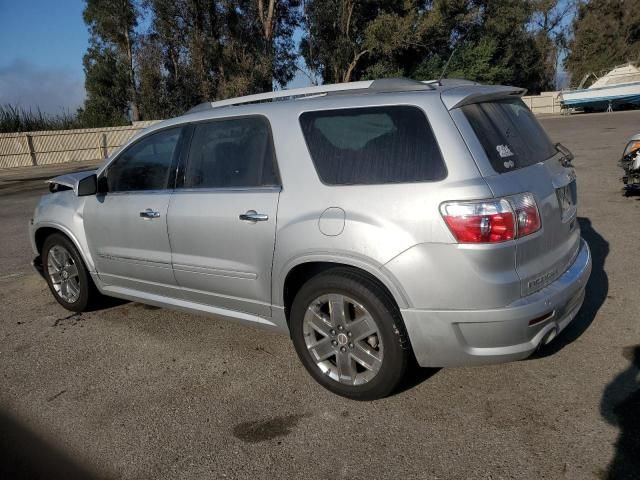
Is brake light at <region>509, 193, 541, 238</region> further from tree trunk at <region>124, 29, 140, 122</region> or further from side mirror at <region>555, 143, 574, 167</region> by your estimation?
tree trunk at <region>124, 29, 140, 122</region>

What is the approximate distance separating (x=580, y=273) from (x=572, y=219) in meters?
0.38

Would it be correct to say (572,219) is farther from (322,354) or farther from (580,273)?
(322,354)

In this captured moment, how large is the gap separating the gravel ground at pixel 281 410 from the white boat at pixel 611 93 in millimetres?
33895

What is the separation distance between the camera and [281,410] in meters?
3.23

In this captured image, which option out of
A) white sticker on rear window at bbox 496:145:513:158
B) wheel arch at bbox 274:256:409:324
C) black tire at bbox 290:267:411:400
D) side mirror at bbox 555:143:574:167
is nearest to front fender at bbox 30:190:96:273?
wheel arch at bbox 274:256:409:324

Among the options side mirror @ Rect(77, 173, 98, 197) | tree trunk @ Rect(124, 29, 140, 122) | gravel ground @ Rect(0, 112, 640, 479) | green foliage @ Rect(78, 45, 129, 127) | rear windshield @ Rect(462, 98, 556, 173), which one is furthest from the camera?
green foliage @ Rect(78, 45, 129, 127)

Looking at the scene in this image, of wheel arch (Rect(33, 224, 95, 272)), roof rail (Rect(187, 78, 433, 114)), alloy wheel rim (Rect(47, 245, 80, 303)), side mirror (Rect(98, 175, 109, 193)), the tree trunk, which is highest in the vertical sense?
the tree trunk

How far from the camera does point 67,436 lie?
3107 mm

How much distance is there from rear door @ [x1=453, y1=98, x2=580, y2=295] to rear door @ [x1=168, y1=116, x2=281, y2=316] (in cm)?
126

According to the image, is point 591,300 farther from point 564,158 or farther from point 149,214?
point 149,214

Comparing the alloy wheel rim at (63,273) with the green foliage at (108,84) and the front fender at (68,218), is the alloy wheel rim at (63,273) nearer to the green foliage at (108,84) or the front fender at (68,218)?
the front fender at (68,218)

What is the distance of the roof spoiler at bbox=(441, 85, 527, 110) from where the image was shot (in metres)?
2.97

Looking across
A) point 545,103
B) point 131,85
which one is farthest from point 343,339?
point 545,103

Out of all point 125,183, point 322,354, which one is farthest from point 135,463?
point 125,183
